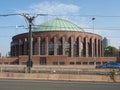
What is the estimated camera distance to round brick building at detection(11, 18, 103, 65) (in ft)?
373

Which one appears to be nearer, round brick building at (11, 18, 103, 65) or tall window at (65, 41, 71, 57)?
round brick building at (11, 18, 103, 65)

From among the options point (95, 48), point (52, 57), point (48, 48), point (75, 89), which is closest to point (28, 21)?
point (75, 89)

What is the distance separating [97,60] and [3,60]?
3549cm

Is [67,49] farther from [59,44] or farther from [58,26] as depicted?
[58,26]

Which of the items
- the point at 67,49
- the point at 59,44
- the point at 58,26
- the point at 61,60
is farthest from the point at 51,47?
the point at 58,26

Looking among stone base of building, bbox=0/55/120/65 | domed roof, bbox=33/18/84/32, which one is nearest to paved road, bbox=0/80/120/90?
stone base of building, bbox=0/55/120/65

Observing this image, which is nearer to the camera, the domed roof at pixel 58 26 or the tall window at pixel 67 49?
the tall window at pixel 67 49

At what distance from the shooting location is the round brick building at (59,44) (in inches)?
4473

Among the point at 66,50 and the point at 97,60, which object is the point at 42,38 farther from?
the point at 97,60

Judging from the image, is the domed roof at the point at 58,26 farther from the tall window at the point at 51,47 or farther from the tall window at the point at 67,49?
the tall window at the point at 67,49

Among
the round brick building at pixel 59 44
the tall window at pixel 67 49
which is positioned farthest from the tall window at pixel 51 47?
the tall window at pixel 67 49

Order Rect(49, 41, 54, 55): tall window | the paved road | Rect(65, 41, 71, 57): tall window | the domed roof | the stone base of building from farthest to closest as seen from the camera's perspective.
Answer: the domed roof, Rect(65, 41, 71, 57): tall window, Rect(49, 41, 54, 55): tall window, the stone base of building, the paved road

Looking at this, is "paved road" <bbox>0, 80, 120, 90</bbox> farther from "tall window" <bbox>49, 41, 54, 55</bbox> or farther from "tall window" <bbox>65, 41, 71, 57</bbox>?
"tall window" <bbox>65, 41, 71, 57</bbox>

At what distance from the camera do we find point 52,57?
11294 cm
